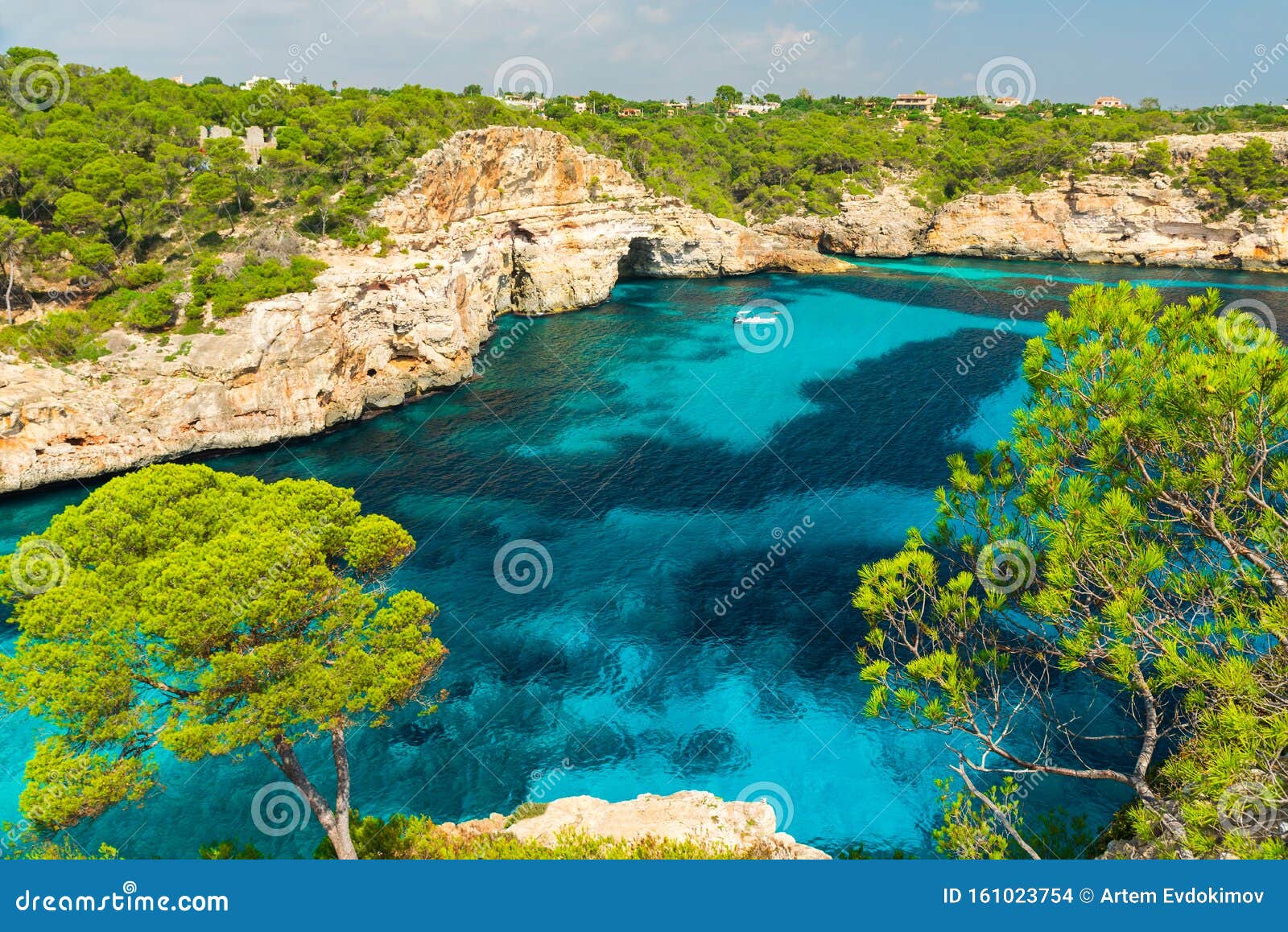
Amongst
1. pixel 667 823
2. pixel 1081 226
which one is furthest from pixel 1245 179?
pixel 667 823

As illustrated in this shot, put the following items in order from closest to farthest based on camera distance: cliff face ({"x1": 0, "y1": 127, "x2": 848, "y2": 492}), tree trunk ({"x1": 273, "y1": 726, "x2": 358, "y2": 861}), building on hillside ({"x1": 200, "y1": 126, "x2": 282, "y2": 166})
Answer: tree trunk ({"x1": 273, "y1": 726, "x2": 358, "y2": 861}) → cliff face ({"x1": 0, "y1": 127, "x2": 848, "y2": 492}) → building on hillside ({"x1": 200, "y1": 126, "x2": 282, "y2": 166})

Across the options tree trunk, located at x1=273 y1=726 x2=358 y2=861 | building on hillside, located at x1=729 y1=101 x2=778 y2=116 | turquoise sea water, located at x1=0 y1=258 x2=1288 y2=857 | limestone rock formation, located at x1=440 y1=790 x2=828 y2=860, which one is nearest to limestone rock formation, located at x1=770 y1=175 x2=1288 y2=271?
turquoise sea water, located at x1=0 y1=258 x2=1288 y2=857

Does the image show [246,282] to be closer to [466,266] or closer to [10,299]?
[10,299]

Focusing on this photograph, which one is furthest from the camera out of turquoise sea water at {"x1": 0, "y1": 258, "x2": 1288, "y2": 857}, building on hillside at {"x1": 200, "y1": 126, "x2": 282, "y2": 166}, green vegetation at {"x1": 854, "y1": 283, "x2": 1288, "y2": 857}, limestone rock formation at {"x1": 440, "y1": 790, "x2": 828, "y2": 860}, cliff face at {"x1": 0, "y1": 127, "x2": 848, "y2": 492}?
building on hillside at {"x1": 200, "y1": 126, "x2": 282, "y2": 166}

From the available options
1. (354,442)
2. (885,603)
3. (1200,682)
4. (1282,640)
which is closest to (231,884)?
(885,603)

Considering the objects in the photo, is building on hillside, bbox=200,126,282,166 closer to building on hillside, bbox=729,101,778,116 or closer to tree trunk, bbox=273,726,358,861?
tree trunk, bbox=273,726,358,861

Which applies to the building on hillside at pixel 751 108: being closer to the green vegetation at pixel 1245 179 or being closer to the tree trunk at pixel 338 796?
the green vegetation at pixel 1245 179

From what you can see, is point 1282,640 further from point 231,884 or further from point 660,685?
point 660,685
